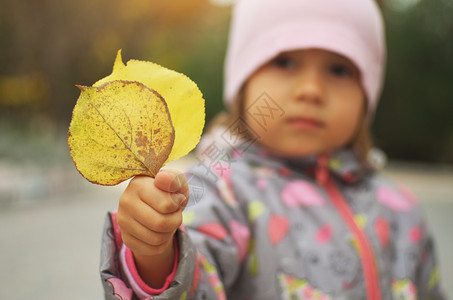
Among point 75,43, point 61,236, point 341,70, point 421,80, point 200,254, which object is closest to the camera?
point 200,254

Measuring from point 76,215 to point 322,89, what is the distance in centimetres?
394

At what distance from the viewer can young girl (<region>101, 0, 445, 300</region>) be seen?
43.7 inches

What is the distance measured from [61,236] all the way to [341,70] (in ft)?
10.3

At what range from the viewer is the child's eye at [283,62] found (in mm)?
1219

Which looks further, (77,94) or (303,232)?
(77,94)

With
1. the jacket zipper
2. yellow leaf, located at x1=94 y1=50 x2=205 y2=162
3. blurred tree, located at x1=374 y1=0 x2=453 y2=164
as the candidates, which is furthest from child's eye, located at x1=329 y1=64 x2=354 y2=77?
blurred tree, located at x1=374 y1=0 x2=453 y2=164

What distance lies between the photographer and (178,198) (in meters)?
0.60

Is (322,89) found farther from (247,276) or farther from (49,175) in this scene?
(49,175)

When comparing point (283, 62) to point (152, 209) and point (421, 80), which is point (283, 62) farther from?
point (421, 80)

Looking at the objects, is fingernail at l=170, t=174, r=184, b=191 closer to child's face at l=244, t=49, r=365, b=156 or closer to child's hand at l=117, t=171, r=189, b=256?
child's hand at l=117, t=171, r=189, b=256

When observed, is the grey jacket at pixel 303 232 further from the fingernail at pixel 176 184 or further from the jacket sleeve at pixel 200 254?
the fingernail at pixel 176 184

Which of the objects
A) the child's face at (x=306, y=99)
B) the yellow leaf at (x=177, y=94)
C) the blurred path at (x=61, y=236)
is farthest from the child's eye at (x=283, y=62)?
the blurred path at (x=61, y=236)

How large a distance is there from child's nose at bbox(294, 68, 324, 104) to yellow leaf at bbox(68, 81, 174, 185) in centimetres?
60

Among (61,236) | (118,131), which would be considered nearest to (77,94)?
(61,236)
